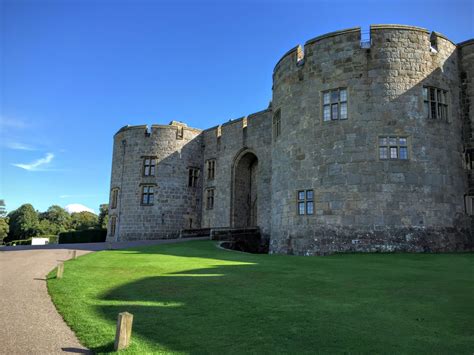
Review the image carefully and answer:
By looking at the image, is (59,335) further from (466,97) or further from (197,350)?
(466,97)

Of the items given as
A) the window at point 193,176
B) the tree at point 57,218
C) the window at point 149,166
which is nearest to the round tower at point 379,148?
the window at point 193,176

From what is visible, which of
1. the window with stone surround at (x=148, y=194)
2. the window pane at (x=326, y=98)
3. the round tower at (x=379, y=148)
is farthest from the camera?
the window with stone surround at (x=148, y=194)

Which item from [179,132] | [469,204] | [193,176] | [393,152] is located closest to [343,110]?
[393,152]

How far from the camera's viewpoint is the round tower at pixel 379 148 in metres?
17.0

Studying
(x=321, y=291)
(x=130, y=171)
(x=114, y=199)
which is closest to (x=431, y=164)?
(x=321, y=291)

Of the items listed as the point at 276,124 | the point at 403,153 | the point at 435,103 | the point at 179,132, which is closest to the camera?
the point at 403,153

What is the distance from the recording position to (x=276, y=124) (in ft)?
72.4

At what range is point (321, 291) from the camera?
8297 mm

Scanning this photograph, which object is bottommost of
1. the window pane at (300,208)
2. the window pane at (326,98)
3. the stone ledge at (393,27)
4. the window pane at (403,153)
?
the window pane at (300,208)

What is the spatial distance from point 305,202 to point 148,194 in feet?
56.3

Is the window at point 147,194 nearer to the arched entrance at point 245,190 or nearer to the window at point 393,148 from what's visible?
the arched entrance at point 245,190

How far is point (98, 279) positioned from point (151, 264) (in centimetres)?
270

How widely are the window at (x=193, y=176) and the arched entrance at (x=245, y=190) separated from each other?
15.2ft

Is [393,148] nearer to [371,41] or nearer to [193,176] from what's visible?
[371,41]
